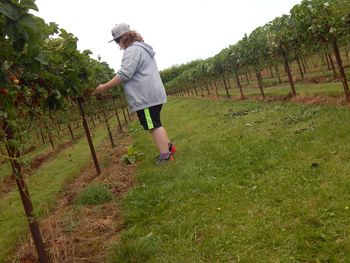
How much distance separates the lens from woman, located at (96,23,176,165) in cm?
685

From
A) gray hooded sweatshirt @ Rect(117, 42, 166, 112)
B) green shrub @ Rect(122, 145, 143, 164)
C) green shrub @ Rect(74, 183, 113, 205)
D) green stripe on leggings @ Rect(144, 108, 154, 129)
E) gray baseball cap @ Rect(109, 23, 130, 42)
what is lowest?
green shrub @ Rect(74, 183, 113, 205)

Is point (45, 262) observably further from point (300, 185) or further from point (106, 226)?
point (300, 185)

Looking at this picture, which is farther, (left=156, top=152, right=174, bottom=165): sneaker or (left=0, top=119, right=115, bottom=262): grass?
(left=156, top=152, right=174, bottom=165): sneaker

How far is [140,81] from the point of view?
697 cm

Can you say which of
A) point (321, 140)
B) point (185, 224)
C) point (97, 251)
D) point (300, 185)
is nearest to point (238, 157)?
point (321, 140)

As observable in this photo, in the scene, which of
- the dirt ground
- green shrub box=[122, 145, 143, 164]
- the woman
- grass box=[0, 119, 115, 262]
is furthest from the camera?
green shrub box=[122, 145, 143, 164]

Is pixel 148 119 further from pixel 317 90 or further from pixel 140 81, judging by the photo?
pixel 317 90

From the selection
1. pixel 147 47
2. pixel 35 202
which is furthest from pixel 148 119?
pixel 35 202

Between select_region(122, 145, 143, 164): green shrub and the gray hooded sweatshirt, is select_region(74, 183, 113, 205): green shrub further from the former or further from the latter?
select_region(122, 145, 143, 164): green shrub

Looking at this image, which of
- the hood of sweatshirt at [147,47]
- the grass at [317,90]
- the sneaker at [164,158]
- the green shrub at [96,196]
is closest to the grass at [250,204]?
the sneaker at [164,158]

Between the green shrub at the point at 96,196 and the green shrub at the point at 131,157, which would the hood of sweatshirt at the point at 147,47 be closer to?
the green shrub at the point at 96,196

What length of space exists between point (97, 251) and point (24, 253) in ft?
3.74

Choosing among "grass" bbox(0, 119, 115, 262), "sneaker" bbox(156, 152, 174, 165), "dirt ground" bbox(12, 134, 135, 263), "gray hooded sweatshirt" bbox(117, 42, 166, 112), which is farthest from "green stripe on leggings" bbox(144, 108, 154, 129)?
"grass" bbox(0, 119, 115, 262)

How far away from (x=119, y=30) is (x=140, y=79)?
3.38 feet
